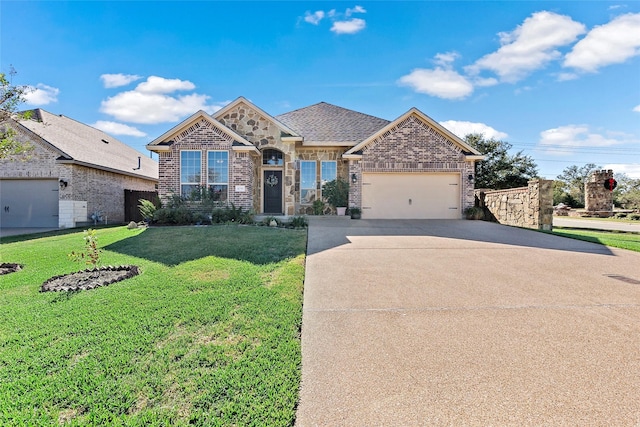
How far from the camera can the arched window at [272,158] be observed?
14.7 metres

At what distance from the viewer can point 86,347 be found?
9.72ft

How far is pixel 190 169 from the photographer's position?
1309 centimetres

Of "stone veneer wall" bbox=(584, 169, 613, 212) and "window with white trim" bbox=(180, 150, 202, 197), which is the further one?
"stone veneer wall" bbox=(584, 169, 613, 212)

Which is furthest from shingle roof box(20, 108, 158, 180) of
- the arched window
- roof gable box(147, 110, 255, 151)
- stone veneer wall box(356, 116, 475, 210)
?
stone veneer wall box(356, 116, 475, 210)

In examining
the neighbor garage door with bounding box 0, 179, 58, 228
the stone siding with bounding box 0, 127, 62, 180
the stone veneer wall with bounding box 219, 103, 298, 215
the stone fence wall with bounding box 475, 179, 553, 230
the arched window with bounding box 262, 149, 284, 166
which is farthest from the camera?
the arched window with bounding box 262, 149, 284, 166

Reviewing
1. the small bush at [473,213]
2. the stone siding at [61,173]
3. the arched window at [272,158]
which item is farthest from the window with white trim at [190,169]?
the small bush at [473,213]

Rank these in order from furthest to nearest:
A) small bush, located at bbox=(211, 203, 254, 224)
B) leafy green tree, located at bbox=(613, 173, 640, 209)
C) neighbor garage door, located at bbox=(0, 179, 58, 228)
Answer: leafy green tree, located at bbox=(613, 173, 640, 209), neighbor garage door, located at bbox=(0, 179, 58, 228), small bush, located at bbox=(211, 203, 254, 224)

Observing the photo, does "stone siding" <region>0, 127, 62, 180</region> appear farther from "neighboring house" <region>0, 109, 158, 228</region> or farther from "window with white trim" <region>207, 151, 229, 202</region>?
"window with white trim" <region>207, 151, 229, 202</region>

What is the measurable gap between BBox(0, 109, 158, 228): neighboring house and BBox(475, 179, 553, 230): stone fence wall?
60.4 ft

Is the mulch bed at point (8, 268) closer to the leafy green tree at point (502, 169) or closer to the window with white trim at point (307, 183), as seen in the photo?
the window with white trim at point (307, 183)

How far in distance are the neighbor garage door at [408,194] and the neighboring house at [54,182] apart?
42.5 feet

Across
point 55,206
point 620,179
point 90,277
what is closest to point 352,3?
point 90,277

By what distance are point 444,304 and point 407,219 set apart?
1057cm

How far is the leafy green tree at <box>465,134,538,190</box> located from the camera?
21.7 m
